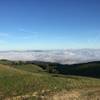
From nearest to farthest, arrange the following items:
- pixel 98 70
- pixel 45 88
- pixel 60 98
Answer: pixel 60 98 → pixel 45 88 → pixel 98 70

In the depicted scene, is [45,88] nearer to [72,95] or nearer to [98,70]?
[72,95]

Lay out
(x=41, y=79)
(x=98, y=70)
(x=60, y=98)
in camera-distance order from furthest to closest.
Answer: (x=98, y=70)
(x=41, y=79)
(x=60, y=98)

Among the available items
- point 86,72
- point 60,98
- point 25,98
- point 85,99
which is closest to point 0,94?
point 25,98

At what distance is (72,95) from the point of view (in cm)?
4078

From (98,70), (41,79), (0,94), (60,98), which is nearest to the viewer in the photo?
(60,98)

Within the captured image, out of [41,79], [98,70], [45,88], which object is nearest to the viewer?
[45,88]

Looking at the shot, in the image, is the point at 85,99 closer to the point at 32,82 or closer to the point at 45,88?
the point at 45,88

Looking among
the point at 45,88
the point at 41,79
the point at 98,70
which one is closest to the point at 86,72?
the point at 98,70

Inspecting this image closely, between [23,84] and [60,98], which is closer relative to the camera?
[60,98]

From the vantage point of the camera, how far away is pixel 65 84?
55.6 metres

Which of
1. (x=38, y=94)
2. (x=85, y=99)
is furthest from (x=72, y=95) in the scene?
(x=38, y=94)

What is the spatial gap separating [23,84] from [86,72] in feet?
377

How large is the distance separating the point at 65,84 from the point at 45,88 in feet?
28.2

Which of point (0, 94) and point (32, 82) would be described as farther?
point (32, 82)
